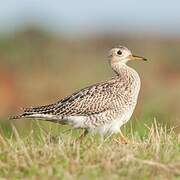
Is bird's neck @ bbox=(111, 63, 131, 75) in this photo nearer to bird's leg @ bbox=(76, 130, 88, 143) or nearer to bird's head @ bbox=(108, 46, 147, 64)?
bird's head @ bbox=(108, 46, 147, 64)

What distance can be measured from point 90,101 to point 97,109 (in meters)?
0.15

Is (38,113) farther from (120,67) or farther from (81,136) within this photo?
(120,67)

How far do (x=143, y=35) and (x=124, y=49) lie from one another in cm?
3384

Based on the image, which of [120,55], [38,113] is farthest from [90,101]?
[120,55]

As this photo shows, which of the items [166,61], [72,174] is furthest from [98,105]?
[166,61]

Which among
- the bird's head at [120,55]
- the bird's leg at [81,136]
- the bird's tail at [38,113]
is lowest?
the bird's leg at [81,136]

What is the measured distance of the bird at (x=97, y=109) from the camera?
12.5 m

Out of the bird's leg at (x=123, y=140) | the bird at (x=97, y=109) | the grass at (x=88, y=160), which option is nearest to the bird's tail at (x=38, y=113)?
the bird at (x=97, y=109)

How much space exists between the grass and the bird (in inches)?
89.4

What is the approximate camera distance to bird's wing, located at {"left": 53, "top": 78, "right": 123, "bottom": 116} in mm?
12719

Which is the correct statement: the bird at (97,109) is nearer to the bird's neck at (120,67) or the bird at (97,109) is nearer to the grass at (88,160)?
the bird's neck at (120,67)

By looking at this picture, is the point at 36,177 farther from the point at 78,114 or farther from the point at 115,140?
the point at 78,114

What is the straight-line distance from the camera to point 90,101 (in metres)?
12.8

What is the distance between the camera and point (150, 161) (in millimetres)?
9203
